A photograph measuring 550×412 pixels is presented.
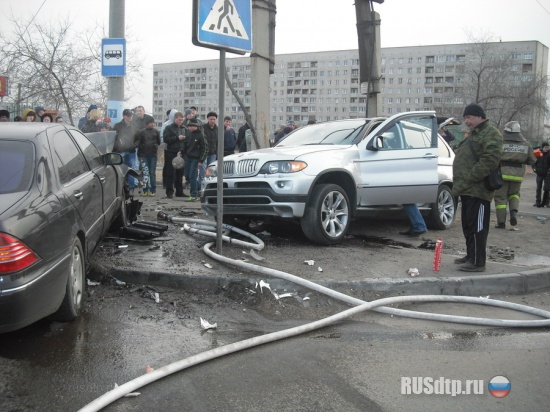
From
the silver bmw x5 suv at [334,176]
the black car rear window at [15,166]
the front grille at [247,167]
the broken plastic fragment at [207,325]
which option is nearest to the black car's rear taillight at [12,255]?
the black car rear window at [15,166]

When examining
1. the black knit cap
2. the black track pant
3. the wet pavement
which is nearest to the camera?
the wet pavement

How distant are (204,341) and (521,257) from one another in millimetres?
4700

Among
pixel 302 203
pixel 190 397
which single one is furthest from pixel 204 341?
pixel 302 203

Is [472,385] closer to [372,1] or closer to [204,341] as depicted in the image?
[204,341]

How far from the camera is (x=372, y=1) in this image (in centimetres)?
1062

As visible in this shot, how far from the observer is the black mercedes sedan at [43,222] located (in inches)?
117

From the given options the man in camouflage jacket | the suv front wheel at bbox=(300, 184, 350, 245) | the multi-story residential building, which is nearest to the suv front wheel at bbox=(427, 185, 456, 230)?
the suv front wheel at bbox=(300, 184, 350, 245)

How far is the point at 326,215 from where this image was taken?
20.6 feet

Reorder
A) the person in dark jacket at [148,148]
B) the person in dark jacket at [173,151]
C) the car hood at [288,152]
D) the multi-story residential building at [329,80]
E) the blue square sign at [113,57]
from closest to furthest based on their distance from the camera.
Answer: the car hood at [288,152], the blue square sign at [113,57], the person in dark jacket at [148,148], the person in dark jacket at [173,151], the multi-story residential building at [329,80]

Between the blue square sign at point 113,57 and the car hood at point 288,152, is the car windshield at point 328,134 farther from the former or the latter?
the blue square sign at point 113,57

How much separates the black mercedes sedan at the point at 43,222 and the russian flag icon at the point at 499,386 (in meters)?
2.78

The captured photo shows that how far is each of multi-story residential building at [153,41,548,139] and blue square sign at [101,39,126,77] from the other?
89.6m

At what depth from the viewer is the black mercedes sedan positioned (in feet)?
9.77

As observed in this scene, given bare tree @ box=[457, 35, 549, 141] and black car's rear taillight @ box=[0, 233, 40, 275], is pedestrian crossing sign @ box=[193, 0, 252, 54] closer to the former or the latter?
black car's rear taillight @ box=[0, 233, 40, 275]
